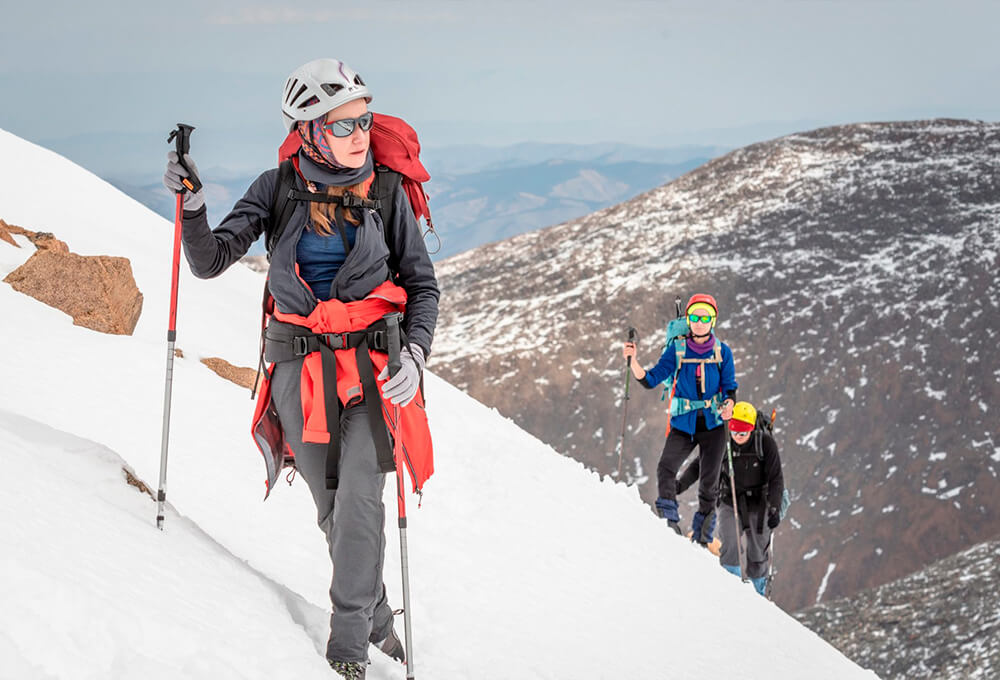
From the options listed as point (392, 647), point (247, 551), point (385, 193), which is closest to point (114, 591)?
point (392, 647)

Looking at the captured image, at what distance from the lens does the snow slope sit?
9.82 ft

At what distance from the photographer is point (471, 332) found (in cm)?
4162

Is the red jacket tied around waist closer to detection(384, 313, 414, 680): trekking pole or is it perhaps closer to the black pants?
detection(384, 313, 414, 680): trekking pole

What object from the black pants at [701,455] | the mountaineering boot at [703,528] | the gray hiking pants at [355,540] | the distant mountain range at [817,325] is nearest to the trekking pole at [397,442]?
the gray hiking pants at [355,540]

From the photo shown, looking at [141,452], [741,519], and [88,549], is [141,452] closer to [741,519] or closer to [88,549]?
[88,549]

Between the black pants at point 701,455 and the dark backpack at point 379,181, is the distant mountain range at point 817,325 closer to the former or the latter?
the black pants at point 701,455

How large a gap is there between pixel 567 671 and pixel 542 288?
130ft

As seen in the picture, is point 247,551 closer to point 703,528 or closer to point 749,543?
point 703,528

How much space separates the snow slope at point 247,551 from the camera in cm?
299

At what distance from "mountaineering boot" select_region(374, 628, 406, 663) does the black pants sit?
611cm

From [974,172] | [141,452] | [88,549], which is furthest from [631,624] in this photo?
[974,172]

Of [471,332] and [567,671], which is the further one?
[471,332]

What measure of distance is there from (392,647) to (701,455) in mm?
6604

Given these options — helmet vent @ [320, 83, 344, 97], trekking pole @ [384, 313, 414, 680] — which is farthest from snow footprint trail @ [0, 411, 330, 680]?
helmet vent @ [320, 83, 344, 97]
